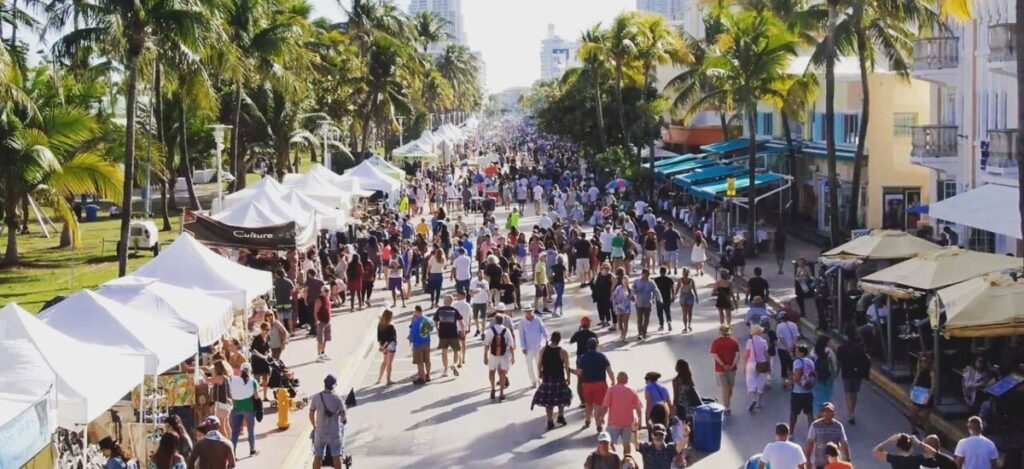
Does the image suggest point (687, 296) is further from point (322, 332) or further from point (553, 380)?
point (553, 380)

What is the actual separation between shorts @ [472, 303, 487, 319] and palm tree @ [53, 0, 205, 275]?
6.85m

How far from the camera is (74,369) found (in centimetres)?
1333

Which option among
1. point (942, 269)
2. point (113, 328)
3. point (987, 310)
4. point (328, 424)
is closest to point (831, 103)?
point (942, 269)

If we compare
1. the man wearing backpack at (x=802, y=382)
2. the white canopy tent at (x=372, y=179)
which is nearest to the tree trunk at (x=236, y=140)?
the white canopy tent at (x=372, y=179)

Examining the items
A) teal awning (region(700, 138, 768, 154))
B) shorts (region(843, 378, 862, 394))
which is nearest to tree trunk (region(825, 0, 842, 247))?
shorts (region(843, 378, 862, 394))

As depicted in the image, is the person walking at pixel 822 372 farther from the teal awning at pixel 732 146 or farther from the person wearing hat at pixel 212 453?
the teal awning at pixel 732 146

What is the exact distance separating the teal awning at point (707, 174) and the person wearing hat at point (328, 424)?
32.6m

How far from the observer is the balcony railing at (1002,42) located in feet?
91.8

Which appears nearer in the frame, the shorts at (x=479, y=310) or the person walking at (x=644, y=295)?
the person walking at (x=644, y=295)

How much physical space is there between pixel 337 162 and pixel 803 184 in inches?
1242

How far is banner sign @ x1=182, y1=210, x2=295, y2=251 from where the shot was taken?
26.1 meters

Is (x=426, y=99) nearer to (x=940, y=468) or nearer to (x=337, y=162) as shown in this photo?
(x=337, y=162)

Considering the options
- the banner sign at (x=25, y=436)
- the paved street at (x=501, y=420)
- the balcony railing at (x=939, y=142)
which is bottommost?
the paved street at (x=501, y=420)

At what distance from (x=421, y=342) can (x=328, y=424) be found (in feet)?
21.0
